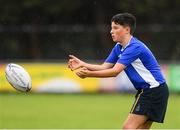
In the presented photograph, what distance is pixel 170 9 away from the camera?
2886cm

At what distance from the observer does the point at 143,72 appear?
8.24 m

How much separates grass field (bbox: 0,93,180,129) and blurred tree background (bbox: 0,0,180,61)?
13.7ft

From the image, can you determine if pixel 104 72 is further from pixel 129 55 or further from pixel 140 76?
pixel 140 76

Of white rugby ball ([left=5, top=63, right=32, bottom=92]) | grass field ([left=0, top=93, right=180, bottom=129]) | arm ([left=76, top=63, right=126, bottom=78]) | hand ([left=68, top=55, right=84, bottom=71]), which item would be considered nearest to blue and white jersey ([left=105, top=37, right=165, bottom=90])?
arm ([left=76, top=63, right=126, bottom=78])

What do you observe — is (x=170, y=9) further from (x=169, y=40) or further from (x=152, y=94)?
(x=152, y=94)

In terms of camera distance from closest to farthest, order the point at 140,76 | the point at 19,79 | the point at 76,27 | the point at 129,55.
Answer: the point at 129,55 < the point at 140,76 < the point at 19,79 < the point at 76,27

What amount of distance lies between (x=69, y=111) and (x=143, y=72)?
28.7 ft

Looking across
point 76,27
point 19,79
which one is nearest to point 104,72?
→ point 19,79

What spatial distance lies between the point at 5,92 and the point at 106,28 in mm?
6516

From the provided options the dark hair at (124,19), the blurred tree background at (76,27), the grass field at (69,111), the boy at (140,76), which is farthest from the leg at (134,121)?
the blurred tree background at (76,27)

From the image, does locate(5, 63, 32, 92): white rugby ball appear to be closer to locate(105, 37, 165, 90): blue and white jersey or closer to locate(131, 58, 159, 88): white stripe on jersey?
locate(105, 37, 165, 90): blue and white jersey

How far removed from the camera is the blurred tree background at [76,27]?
2586 centimetres

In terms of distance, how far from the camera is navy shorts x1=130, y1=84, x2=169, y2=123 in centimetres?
818

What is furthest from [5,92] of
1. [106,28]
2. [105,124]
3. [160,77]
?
[160,77]
